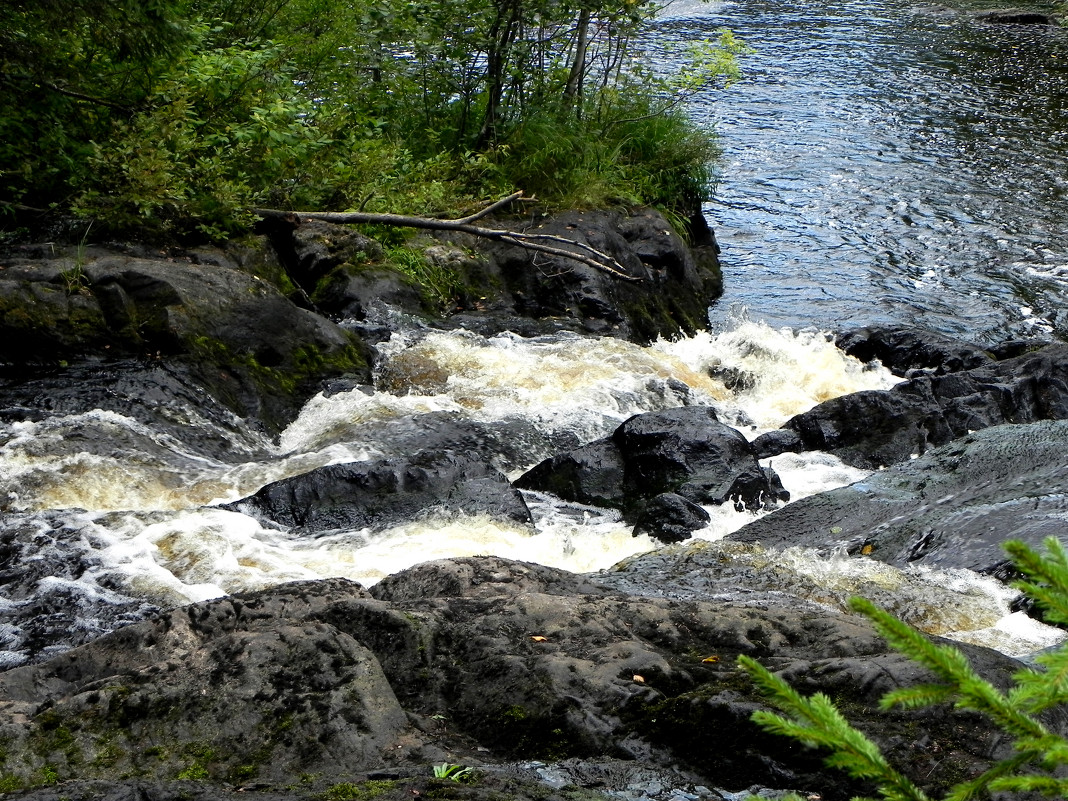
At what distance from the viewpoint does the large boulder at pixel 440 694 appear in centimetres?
293

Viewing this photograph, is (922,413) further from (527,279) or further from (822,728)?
(822,728)

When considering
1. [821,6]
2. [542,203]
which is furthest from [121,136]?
[821,6]

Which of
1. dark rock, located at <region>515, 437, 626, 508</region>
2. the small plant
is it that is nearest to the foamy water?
dark rock, located at <region>515, 437, 626, 508</region>

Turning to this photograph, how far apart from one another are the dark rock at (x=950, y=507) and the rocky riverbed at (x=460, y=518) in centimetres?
3

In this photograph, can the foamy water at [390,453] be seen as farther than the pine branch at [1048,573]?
Yes

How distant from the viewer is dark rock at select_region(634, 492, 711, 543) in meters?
7.50

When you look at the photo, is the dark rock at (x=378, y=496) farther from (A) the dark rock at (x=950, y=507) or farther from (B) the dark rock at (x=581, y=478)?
(A) the dark rock at (x=950, y=507)

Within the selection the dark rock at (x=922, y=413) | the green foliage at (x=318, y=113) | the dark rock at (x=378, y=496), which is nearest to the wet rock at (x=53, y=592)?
the dark rock at (x=378, y=496)

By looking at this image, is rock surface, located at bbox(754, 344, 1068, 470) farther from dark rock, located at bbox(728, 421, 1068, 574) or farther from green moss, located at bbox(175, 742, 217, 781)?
green moss, located at bbox(175, 742, 217, 781)

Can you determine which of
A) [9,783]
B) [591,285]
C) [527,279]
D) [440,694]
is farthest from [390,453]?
[9,783]

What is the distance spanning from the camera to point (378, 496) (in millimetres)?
7539

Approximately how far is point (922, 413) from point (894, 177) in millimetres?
10397

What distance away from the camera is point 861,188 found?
60.8ft

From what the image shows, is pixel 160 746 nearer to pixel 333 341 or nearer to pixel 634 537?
pixel 634 537
